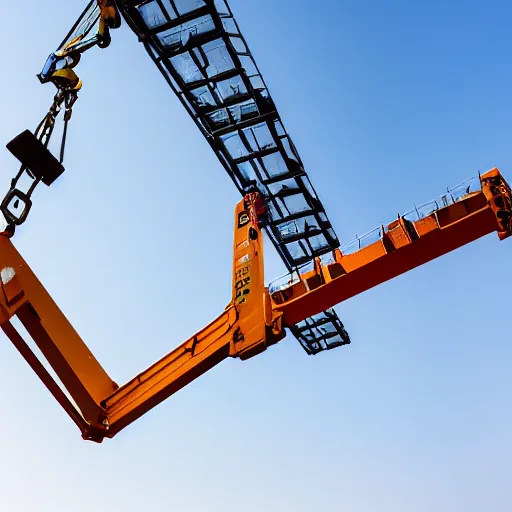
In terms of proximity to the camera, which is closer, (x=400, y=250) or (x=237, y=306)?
(x=400, y=250)

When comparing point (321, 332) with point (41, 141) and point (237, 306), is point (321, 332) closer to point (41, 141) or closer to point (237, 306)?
point (237, 306)

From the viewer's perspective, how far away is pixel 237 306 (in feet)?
24.0

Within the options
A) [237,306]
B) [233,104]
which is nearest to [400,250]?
[237,306]

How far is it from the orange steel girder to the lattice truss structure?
3.53 feet

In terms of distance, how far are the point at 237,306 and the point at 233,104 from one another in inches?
103

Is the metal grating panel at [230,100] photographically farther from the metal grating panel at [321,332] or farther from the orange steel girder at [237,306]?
the metal grating panel at [321,332]

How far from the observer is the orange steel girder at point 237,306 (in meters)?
6.50

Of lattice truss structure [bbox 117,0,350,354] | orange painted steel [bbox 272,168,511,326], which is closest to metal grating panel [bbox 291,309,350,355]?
lattice truss structure [bbox 117,0,350,354]

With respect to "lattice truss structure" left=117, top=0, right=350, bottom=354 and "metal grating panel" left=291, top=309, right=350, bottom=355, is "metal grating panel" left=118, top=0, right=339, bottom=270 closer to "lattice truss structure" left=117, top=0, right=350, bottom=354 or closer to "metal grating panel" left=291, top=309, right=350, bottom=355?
"lattice truss structure" left=117, top=0, right=350, bottom=354

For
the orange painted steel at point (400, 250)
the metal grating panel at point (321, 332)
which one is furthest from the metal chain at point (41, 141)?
the metal grating panel at point (321, 332)

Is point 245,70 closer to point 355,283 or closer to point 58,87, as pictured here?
point 58,87

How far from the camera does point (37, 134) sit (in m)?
6.65

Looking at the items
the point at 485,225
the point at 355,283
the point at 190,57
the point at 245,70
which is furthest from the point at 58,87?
the point at 485,225

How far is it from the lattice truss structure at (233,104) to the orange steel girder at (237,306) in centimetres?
108
